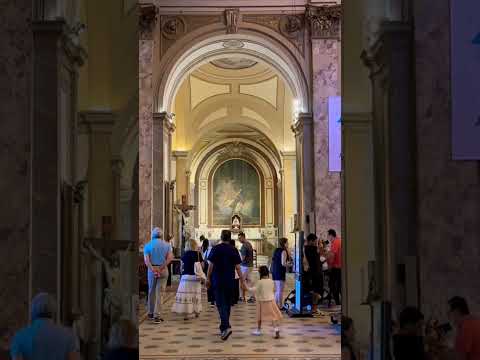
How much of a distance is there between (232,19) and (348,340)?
43.7 feet

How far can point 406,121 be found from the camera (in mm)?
4656

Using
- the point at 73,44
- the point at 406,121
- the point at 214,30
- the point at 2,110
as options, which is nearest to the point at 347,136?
the point at 406,121

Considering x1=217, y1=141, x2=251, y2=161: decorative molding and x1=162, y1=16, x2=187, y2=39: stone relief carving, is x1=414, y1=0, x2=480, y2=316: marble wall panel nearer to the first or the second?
x1=162, y1=16, x2=187, y2=39: stone relief carving

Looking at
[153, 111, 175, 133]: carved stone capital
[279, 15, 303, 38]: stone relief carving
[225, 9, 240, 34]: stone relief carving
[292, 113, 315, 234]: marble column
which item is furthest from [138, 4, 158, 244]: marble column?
[292, 113, 315, 234]: marble column

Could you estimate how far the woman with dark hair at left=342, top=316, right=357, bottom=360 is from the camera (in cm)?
508

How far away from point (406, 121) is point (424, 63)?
0.40m

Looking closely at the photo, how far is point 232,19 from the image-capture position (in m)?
17.4

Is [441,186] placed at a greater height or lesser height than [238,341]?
greater

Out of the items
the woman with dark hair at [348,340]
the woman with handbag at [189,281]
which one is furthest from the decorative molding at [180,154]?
the woman with dark hair at [348,340]

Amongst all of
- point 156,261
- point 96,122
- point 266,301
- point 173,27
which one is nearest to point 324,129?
point 173,27

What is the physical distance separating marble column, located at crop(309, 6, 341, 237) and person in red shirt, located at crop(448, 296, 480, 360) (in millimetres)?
11601

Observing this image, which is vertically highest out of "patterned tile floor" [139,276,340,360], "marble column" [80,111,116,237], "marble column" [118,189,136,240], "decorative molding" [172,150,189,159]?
"decorative molding" [172,150,189,159]

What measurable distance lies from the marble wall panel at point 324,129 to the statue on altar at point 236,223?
62.6ft

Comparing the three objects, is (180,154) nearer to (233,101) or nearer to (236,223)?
(233,101)
